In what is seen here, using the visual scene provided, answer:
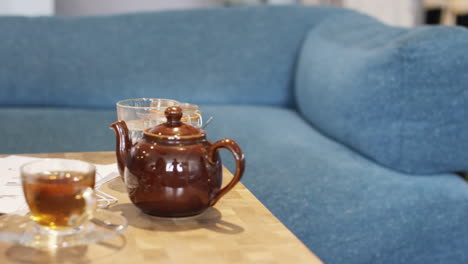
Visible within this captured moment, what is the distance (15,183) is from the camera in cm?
81

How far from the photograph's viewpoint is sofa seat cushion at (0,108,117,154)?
4.83 feet

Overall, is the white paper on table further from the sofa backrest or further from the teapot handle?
the sofa backrest

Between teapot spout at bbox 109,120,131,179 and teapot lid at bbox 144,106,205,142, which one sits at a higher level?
teapot lid at bbox 144,106,205,142

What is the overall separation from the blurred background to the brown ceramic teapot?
1.67 m

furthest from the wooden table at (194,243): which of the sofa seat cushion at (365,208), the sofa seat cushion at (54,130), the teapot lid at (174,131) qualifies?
the sofa seat cushion at (54,130)

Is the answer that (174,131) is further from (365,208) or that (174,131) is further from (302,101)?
(302,101)

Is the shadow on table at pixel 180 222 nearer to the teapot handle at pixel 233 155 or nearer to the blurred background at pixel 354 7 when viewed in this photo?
the teapot handle at pixel 233 155

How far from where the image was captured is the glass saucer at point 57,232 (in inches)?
23.4

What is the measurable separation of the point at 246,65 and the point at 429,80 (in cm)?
94

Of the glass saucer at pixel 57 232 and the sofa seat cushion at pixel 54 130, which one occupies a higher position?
the glass saucer at pixel 57 232

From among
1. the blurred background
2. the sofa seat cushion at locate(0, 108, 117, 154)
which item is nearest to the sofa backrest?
the sofa seat cushion at locate(0, 108, 117, 154)

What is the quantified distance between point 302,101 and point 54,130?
78 cm

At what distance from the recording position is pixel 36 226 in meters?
0.64

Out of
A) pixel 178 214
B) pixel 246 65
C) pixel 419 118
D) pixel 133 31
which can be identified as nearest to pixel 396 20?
pixel 246 65
